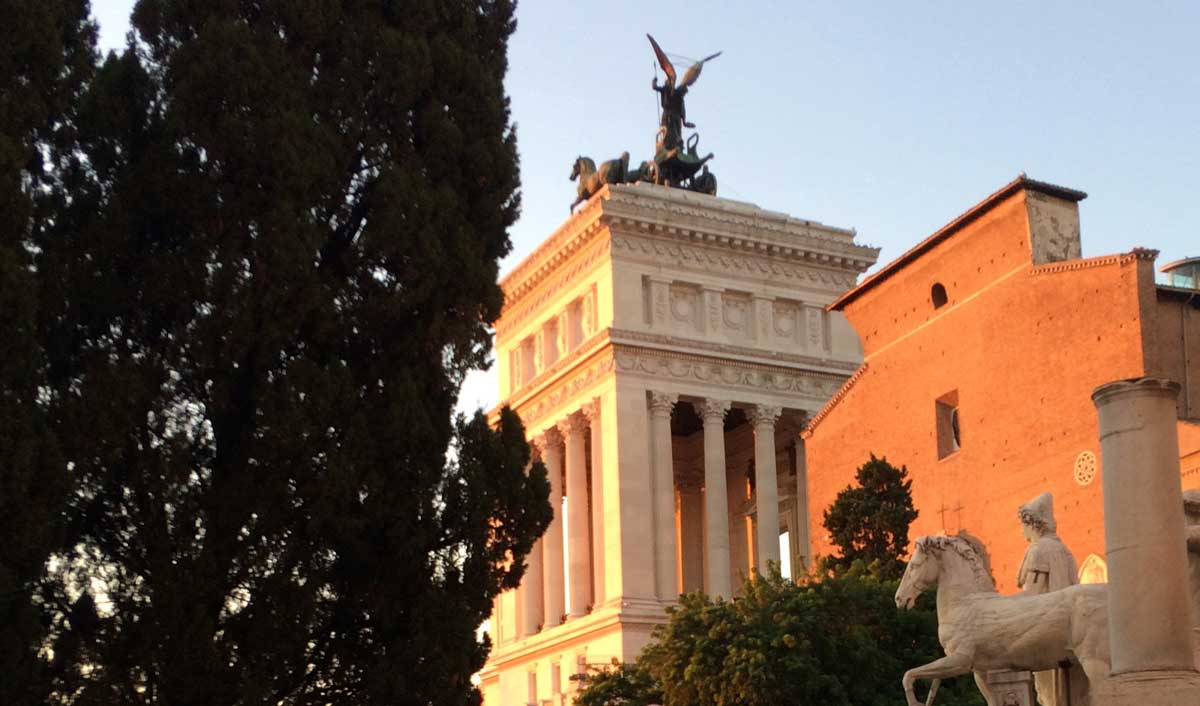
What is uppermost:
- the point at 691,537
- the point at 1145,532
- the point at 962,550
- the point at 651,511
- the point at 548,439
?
the point at 548,439

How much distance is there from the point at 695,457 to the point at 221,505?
146 ft

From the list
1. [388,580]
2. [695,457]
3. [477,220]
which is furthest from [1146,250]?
[695,457]

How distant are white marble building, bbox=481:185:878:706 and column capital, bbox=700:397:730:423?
0.06 metres

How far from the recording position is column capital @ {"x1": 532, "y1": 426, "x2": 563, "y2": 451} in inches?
2362

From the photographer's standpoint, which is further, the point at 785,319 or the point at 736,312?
the point at 785,319

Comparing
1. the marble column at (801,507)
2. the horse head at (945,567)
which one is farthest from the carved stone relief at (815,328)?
the horse head at (945,567)

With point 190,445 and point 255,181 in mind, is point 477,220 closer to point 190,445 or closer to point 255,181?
point 255,181

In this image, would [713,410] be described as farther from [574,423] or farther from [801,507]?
[801,507]

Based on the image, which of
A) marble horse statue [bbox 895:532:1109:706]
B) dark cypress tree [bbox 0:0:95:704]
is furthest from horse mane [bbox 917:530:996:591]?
dark cypress tree [bbox 0:0:95:704]

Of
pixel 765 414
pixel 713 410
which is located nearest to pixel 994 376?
pixel 713 410

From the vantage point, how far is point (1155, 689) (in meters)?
12.2

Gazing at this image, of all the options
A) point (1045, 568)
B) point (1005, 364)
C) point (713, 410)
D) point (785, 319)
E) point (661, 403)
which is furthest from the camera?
point (785, 319)

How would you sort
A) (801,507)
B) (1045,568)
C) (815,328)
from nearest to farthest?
(1045,568)
(815,328)
(801,507)

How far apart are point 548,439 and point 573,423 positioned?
208cm
